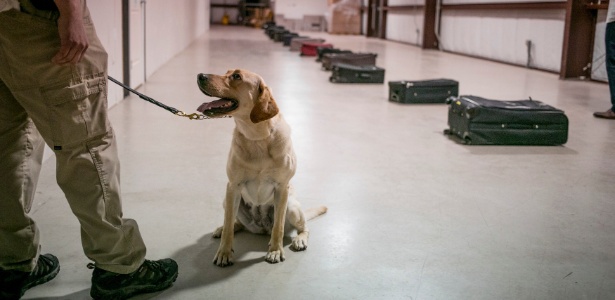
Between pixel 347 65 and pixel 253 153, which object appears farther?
pixel 347 65

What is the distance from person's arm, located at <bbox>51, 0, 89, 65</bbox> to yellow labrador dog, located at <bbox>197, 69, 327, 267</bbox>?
1.76 feet

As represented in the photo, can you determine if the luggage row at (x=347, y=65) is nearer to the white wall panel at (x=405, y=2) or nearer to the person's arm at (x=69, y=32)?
the white wall panel at (x=405, y=2)

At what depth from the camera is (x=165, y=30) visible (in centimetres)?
1109

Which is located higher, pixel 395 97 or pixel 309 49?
pixel 309 49

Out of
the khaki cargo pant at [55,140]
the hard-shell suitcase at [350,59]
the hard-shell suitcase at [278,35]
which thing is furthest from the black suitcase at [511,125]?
the hard-shell suitcase at [278,35]

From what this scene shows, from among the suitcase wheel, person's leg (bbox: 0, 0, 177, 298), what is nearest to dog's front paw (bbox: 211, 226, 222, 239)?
person's leg (bbox: 0, 0, 177, 298)

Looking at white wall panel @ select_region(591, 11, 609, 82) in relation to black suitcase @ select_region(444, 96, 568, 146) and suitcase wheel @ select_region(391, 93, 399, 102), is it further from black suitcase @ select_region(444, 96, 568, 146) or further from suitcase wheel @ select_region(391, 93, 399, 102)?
black suitcase @ select_region(444, 96, 568, 146)

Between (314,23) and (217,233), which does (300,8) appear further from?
(217,233)

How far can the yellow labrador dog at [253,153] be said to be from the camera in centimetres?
226

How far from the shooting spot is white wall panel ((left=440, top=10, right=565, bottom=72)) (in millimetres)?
11008

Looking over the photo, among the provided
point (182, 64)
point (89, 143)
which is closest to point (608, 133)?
point (89, 143)

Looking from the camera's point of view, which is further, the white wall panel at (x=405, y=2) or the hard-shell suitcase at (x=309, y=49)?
the white wall panel at (x=405, y=2)

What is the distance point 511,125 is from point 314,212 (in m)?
2.42

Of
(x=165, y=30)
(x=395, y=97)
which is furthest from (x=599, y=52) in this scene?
(x=165, y=30)
